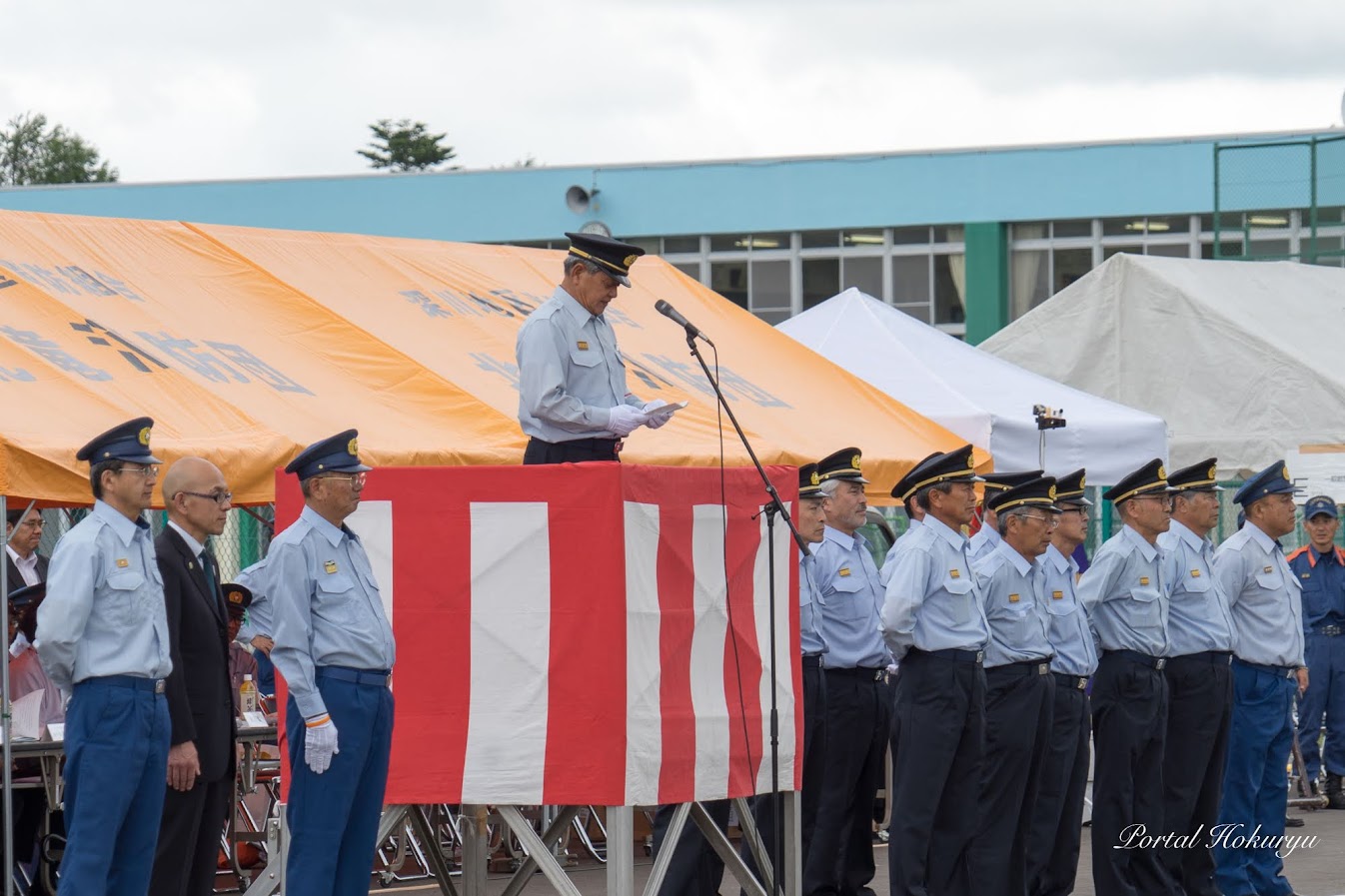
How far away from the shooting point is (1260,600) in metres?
11.0

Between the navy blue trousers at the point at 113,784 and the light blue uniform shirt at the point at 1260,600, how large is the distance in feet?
19.2

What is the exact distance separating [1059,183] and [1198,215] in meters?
2.46

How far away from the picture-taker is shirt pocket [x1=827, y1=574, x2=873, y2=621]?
10562 mm

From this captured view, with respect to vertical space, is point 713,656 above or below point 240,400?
below

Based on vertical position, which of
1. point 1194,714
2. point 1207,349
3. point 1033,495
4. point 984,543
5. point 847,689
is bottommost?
point 1194,714

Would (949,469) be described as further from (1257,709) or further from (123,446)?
(123,446)

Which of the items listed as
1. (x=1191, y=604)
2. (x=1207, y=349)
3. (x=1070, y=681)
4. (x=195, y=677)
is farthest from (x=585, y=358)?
(x=1207, y=349)

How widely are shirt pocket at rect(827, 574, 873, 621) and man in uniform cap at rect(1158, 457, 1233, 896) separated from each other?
1534 mm

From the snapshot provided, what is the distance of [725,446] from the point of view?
1266cm

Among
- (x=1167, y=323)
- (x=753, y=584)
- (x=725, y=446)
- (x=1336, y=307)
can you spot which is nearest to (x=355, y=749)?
(x=753, y=584)

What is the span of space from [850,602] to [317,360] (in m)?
3.58

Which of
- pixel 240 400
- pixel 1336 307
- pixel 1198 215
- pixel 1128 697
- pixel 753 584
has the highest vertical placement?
pixel 1198 215

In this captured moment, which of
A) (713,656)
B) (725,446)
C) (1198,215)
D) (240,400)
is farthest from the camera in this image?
(1198,215)

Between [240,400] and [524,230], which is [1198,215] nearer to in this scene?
[524,230]
